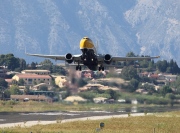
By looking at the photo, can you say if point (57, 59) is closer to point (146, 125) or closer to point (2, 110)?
point (146, 125)

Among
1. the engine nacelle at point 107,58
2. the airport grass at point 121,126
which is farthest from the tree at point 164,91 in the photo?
the engine nacelle at point 107,58

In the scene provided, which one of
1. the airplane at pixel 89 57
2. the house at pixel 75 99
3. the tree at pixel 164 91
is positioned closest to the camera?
the airplane at pixel 89 57

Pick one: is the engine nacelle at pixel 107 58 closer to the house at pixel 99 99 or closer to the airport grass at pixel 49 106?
the airport grass at pixel 49 106

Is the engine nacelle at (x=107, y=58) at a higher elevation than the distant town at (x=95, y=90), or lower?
higher

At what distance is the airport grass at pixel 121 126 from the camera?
108500 mm

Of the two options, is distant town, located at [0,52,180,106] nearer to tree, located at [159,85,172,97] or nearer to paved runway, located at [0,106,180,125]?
tree, located at [159,85,172,97]

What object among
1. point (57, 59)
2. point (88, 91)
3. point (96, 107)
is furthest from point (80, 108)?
point (57, 59)

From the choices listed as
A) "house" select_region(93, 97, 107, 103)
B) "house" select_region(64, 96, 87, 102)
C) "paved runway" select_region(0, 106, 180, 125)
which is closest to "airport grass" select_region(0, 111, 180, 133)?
"house" select_region(64, 96, 87, 102)

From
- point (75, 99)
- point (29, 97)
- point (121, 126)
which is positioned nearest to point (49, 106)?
point (75, 99)

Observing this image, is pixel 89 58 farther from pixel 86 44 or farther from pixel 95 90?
pixel 95 90

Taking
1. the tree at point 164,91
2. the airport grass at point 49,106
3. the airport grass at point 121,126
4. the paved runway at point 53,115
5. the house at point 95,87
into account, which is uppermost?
the house at point 95,87

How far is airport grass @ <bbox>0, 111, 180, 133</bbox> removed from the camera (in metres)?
108

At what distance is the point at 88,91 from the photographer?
137 metres

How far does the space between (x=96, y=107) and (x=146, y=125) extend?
2970cm
